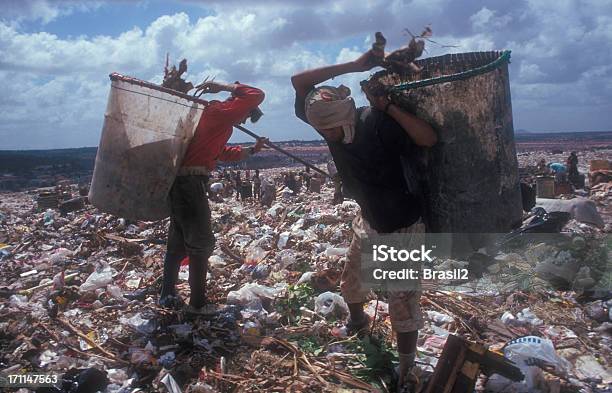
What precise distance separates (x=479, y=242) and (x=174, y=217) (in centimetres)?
224

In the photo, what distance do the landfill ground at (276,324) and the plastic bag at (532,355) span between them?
0.01 m

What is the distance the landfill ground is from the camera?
2770 mm

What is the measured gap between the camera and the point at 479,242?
2301 millimetres

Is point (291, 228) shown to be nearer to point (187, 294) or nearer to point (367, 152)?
point (187, 294)

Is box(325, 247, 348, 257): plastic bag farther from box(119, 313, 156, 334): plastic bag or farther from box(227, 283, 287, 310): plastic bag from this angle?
box(119, 313, 156, 334): plastic bag

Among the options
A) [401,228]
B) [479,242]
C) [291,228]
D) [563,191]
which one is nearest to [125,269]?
[291,228]

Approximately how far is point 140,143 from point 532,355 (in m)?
2.86

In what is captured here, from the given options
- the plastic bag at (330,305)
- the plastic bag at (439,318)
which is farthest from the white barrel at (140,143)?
the plastic bag at (439,318)

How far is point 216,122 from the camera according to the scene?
3.32 meters

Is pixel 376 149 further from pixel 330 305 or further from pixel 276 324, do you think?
pixel 276 324

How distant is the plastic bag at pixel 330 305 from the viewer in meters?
3.55

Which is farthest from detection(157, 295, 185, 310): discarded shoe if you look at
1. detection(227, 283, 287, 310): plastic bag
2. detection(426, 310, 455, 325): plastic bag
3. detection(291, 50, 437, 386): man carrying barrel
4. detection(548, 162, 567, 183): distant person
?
detection(548, 162, 567, 183): distant person

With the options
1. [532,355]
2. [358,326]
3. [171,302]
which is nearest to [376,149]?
[358,326]

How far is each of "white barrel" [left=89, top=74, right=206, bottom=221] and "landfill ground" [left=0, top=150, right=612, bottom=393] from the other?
1012mm
